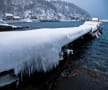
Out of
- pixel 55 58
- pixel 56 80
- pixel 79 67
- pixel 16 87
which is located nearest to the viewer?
pixel 16 87

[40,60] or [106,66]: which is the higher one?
[40,60]

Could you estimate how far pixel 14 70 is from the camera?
688 centimetres

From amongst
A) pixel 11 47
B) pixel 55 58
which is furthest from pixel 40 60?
pixel 11 47

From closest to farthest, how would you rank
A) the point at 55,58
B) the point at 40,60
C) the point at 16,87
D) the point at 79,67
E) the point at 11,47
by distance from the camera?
the point at 11,47, the point at 16,87, the point at 40,60, the point at 55,58, the point at 79,67

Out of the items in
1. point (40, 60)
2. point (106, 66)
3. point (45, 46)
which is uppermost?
point (45, 46)

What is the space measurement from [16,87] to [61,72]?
457 centimetres

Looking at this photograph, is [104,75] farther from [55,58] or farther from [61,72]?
[55,58]

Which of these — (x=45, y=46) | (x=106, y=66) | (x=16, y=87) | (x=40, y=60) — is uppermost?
(x=45, y=46)

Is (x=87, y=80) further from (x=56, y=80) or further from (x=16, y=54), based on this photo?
(x=16, y=54)

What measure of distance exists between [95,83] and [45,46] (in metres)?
3.59

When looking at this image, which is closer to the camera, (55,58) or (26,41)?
(26,41)

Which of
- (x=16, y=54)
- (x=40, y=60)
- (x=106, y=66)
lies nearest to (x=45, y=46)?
(x=40, y=60)

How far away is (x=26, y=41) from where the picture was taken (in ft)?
25.6

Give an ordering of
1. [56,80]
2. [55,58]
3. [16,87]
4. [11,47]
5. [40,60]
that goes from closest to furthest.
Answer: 1. [11,47]
2. [16,87]
3. [40,60]
4. [55,58]
5. [56,80]
